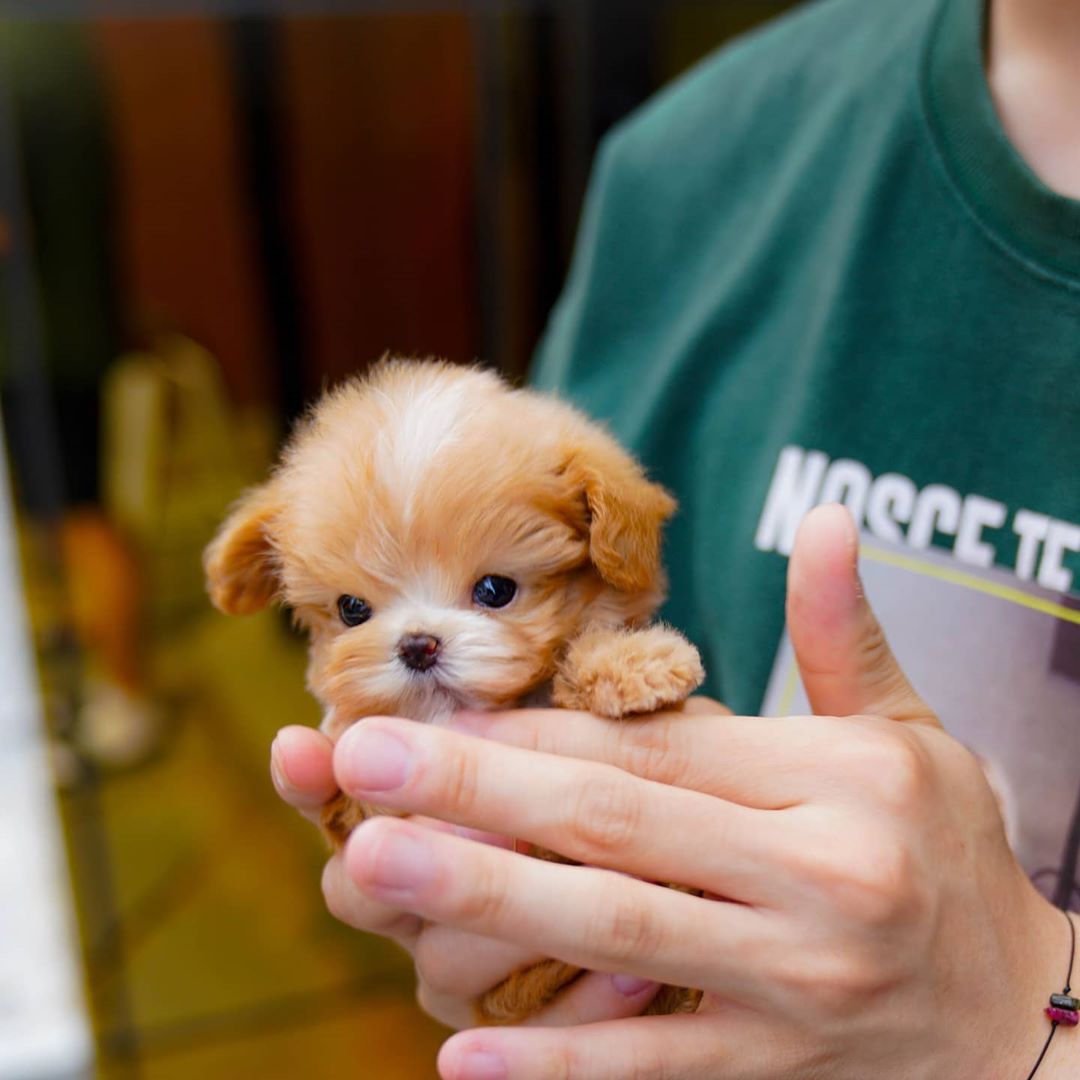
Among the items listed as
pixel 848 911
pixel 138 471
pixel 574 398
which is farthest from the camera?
pixel 138 471

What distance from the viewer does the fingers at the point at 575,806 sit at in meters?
0.86

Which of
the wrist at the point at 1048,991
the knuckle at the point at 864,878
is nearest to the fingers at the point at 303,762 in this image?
the knuckle at the point at 864,878

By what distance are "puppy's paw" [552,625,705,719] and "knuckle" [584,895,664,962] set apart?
0.56ft

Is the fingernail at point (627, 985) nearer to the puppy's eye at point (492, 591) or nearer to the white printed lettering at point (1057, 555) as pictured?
the puppy's eye at point (492, 591)

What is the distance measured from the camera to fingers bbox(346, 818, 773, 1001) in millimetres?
846

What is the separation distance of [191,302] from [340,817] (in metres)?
1.98

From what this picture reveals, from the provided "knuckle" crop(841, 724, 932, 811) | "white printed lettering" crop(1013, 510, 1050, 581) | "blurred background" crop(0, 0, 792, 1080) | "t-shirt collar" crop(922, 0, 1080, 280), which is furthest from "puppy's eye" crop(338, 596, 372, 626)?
"blurred background" crop(0, 0, 792, 1080)

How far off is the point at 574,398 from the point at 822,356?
0.47m

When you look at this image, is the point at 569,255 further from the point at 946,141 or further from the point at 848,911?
the point at 848,911

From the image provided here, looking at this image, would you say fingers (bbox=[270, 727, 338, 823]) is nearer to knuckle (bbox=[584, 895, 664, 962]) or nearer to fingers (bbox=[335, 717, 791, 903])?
fingers (bbox=[335, 717, 791, 903])

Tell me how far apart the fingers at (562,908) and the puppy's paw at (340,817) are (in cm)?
17

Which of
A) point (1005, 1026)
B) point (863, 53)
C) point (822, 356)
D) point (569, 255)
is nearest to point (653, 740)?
point (1005, 1026)

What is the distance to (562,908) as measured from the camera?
86cm

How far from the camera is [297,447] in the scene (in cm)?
109
